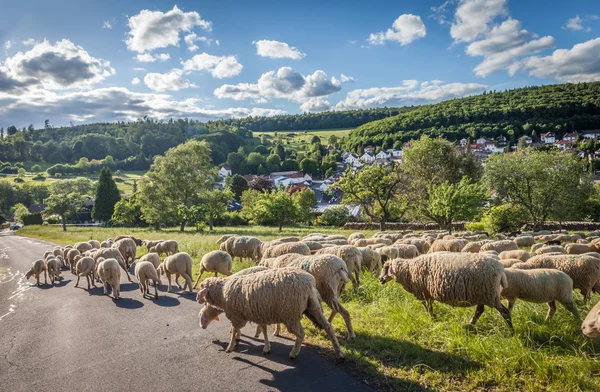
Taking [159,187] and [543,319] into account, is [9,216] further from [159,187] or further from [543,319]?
[543,319]

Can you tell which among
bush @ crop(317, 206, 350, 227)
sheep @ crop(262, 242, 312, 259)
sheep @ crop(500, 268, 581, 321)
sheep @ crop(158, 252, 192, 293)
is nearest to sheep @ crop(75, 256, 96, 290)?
sheep @ crop(158, 252, 192, 293)

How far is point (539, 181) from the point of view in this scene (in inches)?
1420

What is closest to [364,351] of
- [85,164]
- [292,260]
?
[292,260]

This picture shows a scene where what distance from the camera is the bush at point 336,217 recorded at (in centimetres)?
5169

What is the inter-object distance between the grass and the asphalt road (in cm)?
73

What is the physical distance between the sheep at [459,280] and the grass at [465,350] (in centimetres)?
47

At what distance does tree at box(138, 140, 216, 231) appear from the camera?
4562 centimetres

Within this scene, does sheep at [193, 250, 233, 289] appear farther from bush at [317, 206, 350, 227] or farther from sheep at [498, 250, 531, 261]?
bush at [317, 206, 350, 227]

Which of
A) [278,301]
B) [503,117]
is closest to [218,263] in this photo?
[278,301]

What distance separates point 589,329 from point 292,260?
5987 millimetres

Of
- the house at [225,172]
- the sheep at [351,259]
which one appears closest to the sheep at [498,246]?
the sheep at [351,259]

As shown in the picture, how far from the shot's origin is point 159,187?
46.0 m

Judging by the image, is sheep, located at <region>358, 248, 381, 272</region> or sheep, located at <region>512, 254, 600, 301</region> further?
sheep, located at <region>358, 248, 381, 272</region>

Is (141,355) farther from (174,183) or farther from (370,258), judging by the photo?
(174,183)
